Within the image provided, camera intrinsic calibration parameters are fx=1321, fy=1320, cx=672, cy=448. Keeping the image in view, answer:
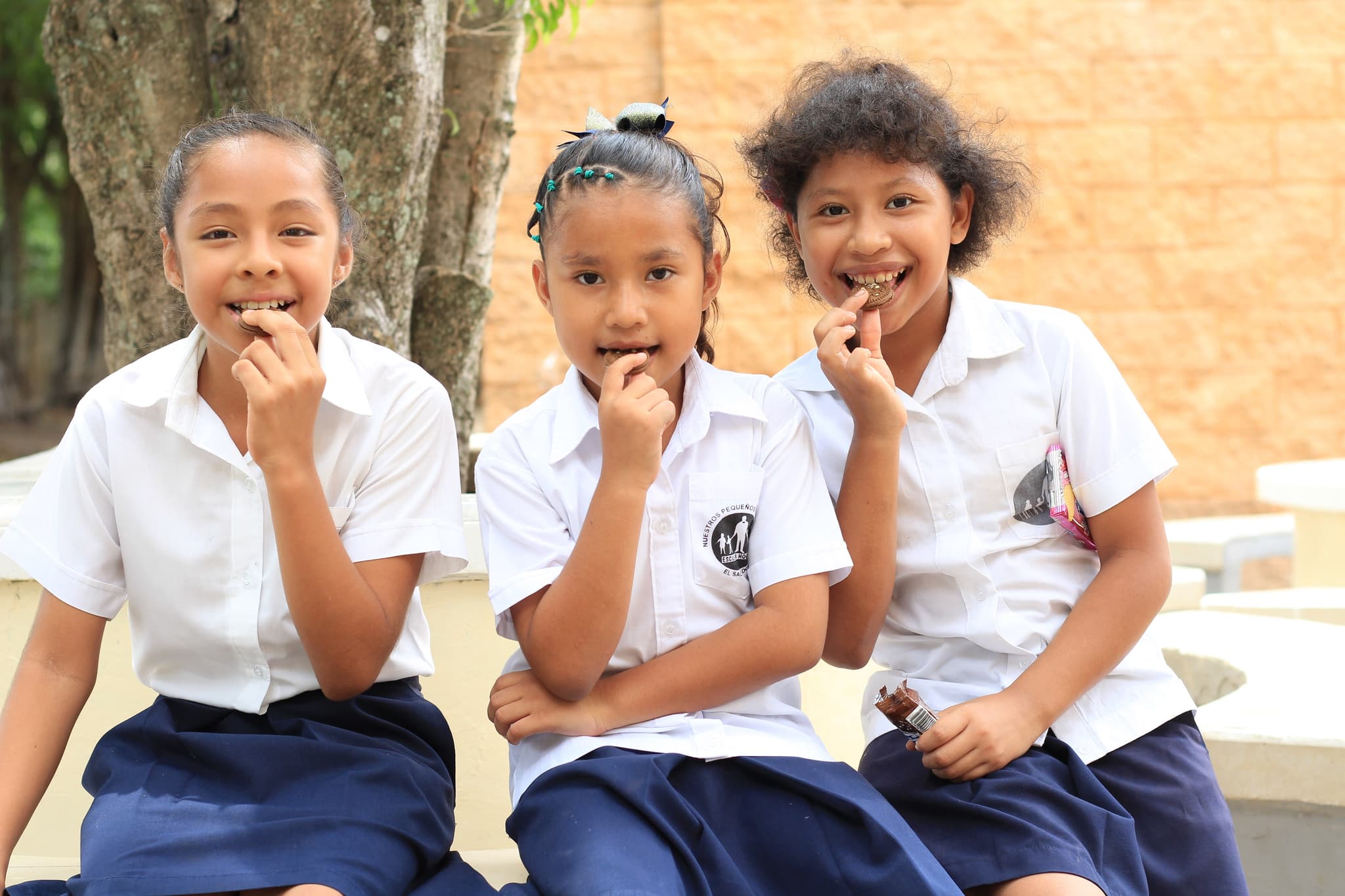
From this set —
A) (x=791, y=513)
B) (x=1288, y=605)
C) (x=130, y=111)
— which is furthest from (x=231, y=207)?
(x=1288, y=605)

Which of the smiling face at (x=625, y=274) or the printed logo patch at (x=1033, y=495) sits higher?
the smiling face at (x=625, y=274)

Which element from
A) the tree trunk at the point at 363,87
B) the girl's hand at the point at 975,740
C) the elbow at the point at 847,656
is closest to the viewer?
the girl's hand at the point at 975,740

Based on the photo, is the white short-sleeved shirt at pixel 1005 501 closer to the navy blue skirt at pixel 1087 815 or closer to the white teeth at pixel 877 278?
the navy blue skirt at pixel 1087 815

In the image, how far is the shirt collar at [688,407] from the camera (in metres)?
1.95

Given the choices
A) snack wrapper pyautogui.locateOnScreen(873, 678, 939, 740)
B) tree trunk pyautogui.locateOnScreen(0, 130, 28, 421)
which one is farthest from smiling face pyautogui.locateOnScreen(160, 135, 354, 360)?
tree trunk pyautogui.locateOnScreen(0, 130, 28, 421)

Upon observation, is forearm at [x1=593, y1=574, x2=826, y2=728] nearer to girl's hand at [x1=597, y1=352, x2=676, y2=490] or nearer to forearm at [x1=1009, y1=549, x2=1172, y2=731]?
girl's hand at [x1=597, y1=352, x2=676, y2=490]

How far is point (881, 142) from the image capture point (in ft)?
6.75

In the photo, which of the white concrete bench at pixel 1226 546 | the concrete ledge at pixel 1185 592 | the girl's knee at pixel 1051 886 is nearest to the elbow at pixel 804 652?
the girl's knee at pixel 1051 886

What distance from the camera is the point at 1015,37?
235 inches

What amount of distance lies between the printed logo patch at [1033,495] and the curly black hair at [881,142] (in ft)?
1.48

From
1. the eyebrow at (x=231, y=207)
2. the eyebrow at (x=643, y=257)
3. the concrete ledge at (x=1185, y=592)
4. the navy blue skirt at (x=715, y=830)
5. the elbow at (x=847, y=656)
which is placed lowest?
the concrete ledge at (x=1185, y=592)

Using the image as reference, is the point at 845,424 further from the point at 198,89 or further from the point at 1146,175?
the point at 1146,175

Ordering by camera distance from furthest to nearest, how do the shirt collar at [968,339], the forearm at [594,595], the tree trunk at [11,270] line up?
the tree trunk at [11,270], the shirt collar at [968,339], the forearm at [594,595]

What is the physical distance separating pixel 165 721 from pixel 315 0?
5.59 ft
